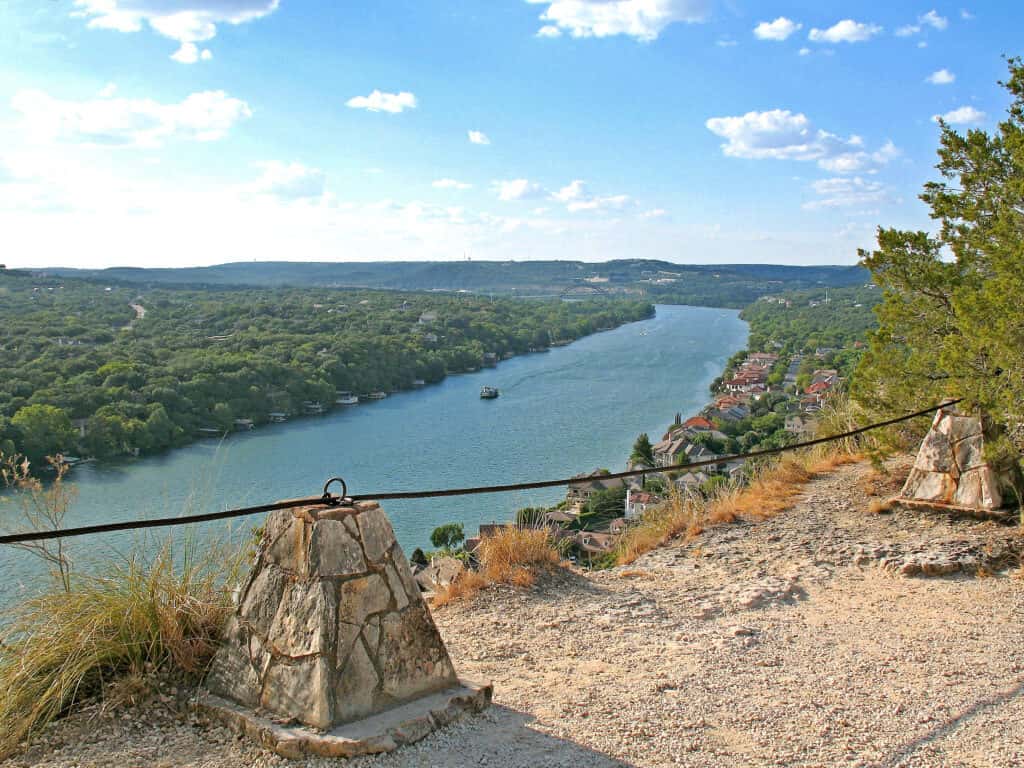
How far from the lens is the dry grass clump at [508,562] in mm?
4500

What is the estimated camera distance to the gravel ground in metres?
2.59

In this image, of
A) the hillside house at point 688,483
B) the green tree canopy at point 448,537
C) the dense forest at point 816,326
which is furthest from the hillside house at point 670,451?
the green tree canopy at point 448,537

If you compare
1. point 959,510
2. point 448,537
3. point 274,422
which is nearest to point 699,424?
point 448,537

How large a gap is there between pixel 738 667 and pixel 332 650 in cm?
169

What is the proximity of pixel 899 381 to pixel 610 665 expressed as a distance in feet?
12.3

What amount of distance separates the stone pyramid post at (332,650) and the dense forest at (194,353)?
69.0 ft

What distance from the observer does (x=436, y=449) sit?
30.2 metres

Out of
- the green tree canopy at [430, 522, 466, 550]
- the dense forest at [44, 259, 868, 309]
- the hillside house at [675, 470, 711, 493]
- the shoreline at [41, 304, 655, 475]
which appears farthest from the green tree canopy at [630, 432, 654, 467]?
the dense forest at [44, 259, 868, 309]

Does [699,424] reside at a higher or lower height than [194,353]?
lower

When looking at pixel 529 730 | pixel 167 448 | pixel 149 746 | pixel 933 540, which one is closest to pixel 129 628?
pixel 149 746

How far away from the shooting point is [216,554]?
11.7ft

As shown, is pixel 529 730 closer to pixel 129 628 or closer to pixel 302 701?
pixel 302 701

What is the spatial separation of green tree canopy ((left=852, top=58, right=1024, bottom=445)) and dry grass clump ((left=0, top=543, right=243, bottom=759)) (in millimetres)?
4463

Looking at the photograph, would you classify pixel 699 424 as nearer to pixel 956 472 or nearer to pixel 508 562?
pixel 956 472
